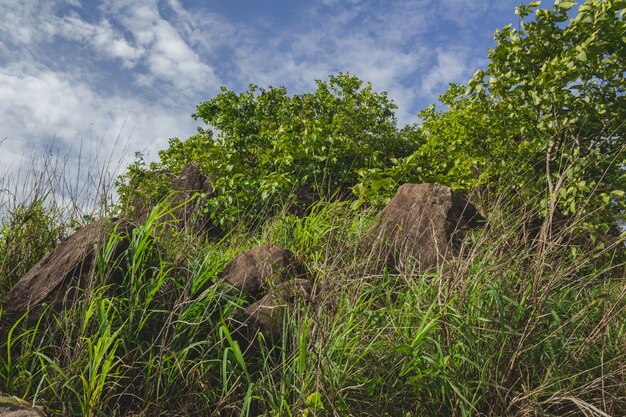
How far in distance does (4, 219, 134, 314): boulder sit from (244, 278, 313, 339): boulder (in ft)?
3.54

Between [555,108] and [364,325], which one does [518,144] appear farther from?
[364,325]

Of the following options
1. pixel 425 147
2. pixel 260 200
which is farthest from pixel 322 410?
pixel 425 147

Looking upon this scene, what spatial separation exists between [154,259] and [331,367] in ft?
5.98

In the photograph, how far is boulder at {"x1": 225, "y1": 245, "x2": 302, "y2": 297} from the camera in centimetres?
459

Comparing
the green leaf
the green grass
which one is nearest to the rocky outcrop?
the green grass

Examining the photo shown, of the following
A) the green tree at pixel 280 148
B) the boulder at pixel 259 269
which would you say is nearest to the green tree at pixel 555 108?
the green tree at pixel 280 148

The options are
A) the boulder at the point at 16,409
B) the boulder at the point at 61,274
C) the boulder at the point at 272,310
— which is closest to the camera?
the boulder at the point at 16,409

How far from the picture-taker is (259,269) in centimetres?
465

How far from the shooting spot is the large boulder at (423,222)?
17.8 ft

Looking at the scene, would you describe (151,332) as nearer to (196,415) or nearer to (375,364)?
(196,415)

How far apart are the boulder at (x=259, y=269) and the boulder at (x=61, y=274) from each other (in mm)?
855

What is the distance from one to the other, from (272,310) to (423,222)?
2235 millimetres

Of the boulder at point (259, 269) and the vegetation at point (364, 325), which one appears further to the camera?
the boulder at point (259, 269)

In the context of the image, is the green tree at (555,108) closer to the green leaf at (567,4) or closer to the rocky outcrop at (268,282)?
the green leaf at (567,4)
